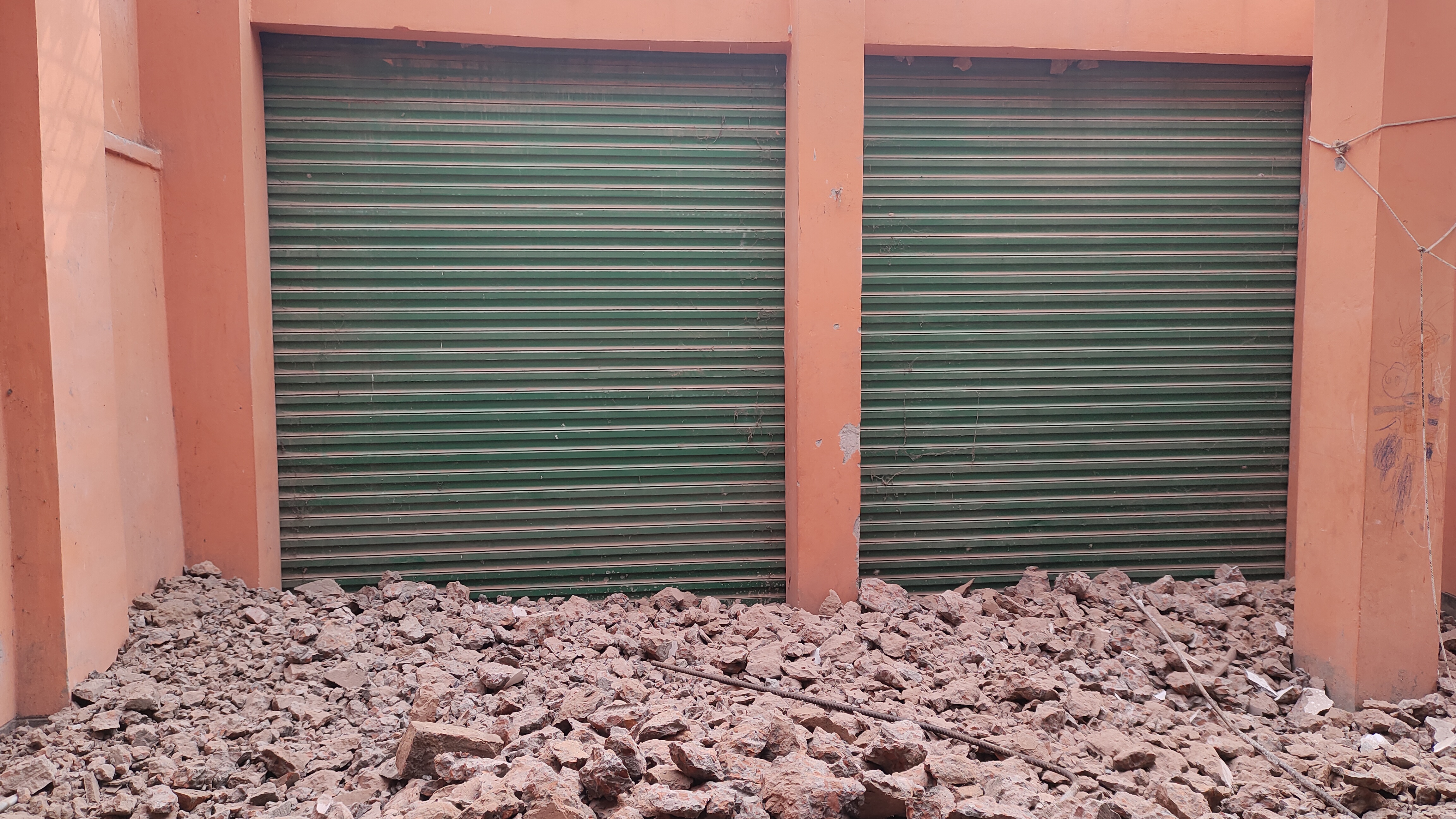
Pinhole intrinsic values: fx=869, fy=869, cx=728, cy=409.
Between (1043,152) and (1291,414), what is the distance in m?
2.44

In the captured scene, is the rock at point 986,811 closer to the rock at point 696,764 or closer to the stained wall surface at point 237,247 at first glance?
the rock at point 696,764

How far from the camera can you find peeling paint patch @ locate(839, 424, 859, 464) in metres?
5.16

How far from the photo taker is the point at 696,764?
114 inches

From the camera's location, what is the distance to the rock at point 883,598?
16.7ft

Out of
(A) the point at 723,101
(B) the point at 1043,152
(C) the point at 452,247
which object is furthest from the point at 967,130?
(C) the point at 452,247

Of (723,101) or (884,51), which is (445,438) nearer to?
(723,101)

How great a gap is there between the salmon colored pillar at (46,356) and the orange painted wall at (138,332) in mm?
492

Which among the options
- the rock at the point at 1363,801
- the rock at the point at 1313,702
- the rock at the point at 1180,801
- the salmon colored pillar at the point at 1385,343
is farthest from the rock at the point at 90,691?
the salmon colored pillar at the point at 1385,343

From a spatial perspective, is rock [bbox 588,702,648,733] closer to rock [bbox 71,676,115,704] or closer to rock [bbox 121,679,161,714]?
rock [bbox 121,679,161,714]

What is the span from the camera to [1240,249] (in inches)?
226

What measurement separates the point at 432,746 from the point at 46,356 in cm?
222

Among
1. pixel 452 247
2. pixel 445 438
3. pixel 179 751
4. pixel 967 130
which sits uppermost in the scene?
pixel 967 130

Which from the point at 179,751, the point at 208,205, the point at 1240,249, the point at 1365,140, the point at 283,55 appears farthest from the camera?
the point at 1240,249

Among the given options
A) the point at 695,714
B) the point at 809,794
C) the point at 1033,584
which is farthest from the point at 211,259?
the point at 1033,584
